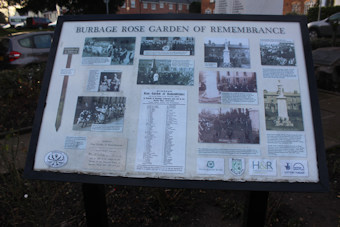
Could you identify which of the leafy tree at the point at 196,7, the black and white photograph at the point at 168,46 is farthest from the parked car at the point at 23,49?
the leafy tree at the point at 196,7

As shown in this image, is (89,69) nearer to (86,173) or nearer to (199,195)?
(86,173)

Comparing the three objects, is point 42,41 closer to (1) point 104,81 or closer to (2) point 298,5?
(1) point 104,81

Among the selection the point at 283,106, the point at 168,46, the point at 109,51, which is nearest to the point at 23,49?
the point at 109,51

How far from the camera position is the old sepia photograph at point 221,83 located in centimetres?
167

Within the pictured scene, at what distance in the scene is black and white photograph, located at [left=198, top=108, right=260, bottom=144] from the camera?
160 centimetres

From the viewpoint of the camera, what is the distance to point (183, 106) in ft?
5.46

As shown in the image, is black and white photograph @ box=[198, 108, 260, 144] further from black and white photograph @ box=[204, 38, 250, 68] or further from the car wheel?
the car wheel

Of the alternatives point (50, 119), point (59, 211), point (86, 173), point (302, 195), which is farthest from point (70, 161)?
point (302, 195)

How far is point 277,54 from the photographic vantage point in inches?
68.7

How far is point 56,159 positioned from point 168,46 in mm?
998

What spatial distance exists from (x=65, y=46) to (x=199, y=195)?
1936 mm

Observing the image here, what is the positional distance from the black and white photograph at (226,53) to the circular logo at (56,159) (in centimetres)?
105

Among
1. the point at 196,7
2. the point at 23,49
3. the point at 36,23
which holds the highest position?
the point at 196,7

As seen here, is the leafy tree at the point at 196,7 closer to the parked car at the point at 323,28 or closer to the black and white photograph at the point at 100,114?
the parked car at the point at 323,28
